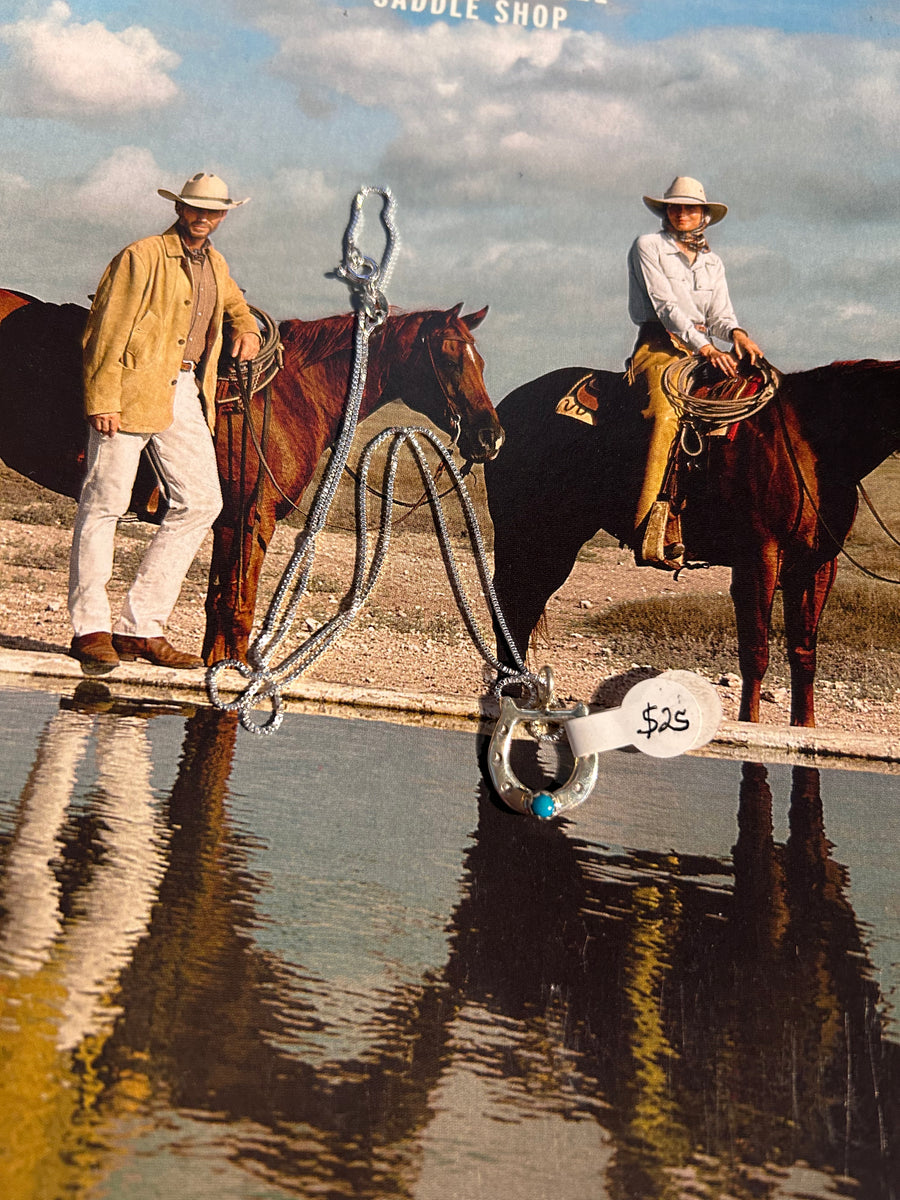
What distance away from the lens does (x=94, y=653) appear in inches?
102

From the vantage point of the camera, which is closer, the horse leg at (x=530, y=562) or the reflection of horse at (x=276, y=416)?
the reflection of horse at (x=276, y=416)

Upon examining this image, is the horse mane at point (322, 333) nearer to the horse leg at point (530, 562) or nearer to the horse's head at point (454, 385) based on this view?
the horse's head at point (454, 385)

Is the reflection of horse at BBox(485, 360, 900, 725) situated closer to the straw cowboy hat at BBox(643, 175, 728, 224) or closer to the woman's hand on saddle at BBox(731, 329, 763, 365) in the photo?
the woman's hand on saddle at BBox(731, 329, 763, 365)

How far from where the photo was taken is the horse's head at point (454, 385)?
267 cm

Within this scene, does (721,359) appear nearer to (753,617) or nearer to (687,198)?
(687,198)

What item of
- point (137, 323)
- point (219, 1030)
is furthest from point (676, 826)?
point (137, 323)

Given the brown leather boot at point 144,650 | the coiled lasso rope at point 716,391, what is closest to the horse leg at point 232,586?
the brown leather boot at point 144,650

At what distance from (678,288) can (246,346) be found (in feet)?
3.54

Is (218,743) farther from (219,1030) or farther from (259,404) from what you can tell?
(219,1030)

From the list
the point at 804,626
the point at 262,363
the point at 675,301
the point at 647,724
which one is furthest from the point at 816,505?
the point at 262,363

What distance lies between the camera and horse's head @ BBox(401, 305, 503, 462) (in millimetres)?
2674

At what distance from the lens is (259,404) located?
2691 mm

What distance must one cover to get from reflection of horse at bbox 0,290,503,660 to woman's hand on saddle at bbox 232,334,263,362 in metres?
0.07

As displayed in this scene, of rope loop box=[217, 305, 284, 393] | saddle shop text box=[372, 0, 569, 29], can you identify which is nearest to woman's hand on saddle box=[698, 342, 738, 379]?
saddle shop text box=[372, 0, 569, 29]
